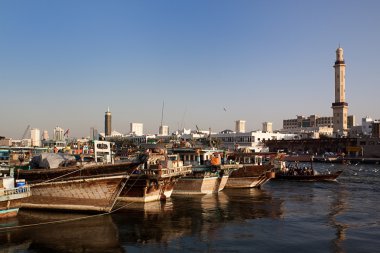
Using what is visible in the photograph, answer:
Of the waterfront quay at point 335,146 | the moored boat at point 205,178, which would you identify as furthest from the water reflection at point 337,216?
the waterfront quay at point 335,146

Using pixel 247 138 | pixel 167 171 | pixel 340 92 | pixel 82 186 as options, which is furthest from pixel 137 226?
pixel 340 92

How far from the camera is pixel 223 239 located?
71.1 feet

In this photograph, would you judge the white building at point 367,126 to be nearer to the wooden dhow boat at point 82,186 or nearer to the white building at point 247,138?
the white building at point 247,138

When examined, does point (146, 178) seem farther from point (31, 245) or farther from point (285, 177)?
point (285, 177)

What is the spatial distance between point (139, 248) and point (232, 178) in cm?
2696

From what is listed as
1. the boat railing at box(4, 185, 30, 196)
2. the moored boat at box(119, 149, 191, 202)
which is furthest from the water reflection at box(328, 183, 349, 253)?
the boat railing at box(4, 185, 30, 196)

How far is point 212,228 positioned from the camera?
24281 millimetres

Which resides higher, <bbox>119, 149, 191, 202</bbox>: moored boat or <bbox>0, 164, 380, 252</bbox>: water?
<bbox>119, 149, 191, 202</bbox>: moored boat

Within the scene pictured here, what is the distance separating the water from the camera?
20.2 m

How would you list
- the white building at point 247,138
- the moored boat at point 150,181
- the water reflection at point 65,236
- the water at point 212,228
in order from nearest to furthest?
the water reflection at point 65,236 → the water at point 212,228 → the moored boat at point 150,181 → the white building at point 247,138

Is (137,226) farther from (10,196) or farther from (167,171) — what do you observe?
(167,171)

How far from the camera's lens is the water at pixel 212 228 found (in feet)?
66.3

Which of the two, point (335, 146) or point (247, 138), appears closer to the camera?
point (335, 146)

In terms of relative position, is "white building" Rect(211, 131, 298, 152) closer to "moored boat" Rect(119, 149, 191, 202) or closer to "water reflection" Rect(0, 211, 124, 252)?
"moored boat" Rect(119, 149, 191, 202)
